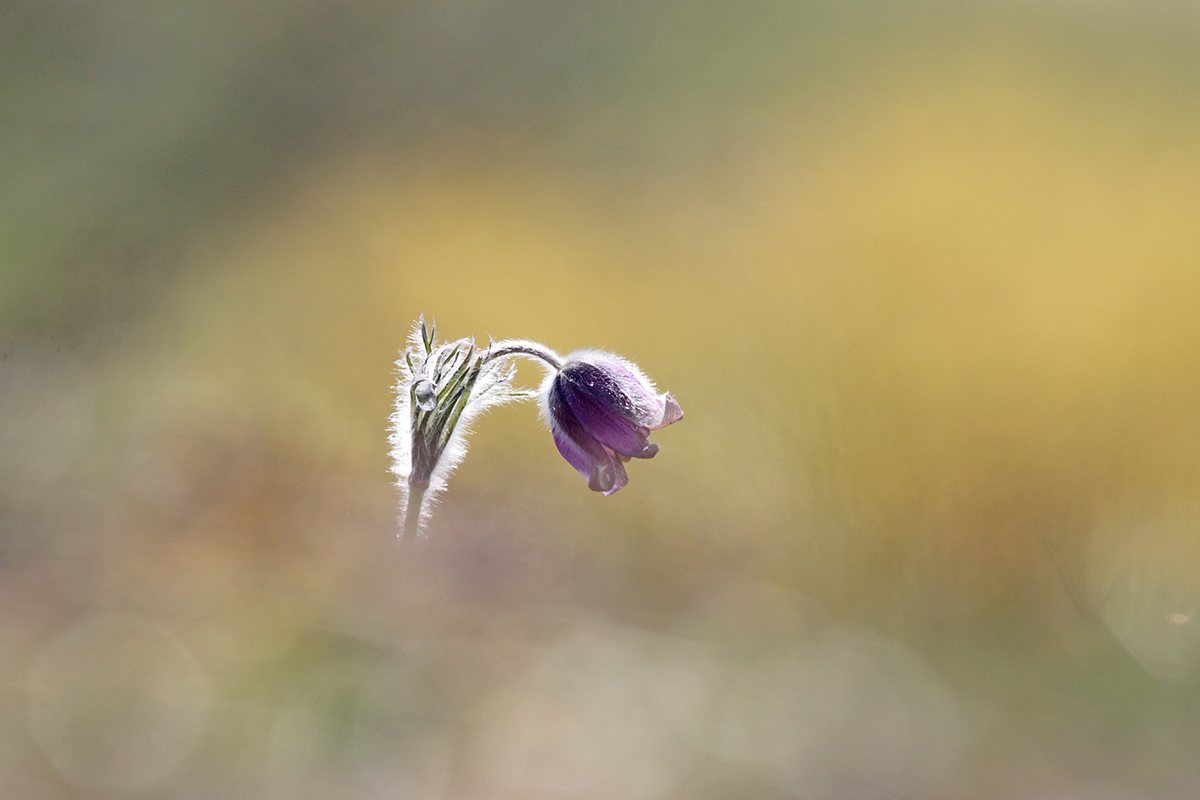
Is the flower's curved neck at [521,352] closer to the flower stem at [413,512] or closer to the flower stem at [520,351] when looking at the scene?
the flower stem at [520,351]

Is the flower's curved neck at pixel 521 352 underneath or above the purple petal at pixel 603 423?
above

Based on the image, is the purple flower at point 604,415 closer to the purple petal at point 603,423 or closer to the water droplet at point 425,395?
the purple petal at point 603,423

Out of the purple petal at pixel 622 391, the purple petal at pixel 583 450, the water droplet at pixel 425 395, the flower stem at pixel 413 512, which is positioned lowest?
the flower stem at pixel 413 512

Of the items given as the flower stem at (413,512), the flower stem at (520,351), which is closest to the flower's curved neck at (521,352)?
the flower stem at (520,351)

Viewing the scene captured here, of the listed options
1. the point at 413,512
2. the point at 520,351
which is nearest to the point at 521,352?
the point at 520,351

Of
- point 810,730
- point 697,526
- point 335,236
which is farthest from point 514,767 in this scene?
point 335,236

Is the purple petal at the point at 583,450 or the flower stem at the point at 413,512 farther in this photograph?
the purple petal at the point at 583,450

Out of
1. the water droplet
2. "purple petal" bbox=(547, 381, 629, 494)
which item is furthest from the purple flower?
the water droplet
